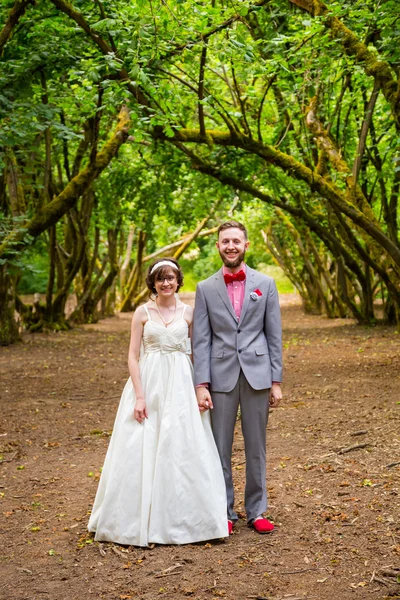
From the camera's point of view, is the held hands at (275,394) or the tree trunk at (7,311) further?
the tree trunk at (7,311)

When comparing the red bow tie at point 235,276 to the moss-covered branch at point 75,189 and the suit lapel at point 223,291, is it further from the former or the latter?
the moss-covered branch at point 75,189

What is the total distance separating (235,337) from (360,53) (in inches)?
234

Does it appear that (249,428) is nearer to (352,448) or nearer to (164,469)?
(164,469)

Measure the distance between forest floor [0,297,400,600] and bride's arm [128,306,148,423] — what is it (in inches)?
34.3

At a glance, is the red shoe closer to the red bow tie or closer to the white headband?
the red bow tie

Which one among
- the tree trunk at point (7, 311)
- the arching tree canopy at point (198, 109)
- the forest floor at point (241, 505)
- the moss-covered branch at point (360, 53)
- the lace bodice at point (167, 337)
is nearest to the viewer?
the forest floor at point (241, 505)

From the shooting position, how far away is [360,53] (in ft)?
31.6

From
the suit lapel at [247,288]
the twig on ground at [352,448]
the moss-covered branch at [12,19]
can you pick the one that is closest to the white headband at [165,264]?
the suit lapel at [247,288]

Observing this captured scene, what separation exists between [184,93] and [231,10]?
5.02 metres

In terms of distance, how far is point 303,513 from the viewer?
5477 millimetres

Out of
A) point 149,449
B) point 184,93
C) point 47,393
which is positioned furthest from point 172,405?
point 184,93

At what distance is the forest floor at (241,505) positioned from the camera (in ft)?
14.1

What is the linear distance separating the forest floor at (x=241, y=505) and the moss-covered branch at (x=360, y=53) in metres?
3.78

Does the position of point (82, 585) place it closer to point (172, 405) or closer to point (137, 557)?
point (137, 557)
